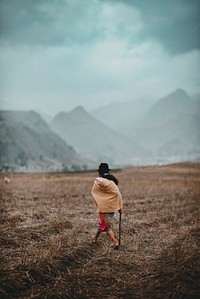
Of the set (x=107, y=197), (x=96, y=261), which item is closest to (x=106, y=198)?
(x=107, y=197)

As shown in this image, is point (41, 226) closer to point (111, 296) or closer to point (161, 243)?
point (161, 243)

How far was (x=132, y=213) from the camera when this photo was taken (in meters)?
15.2

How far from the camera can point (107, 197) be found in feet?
30.3

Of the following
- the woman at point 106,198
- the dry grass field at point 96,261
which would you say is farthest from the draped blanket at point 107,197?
the dry grass field at point 96,261

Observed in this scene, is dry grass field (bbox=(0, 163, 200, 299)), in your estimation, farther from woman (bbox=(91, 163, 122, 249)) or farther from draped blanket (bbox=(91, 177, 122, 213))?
draped blanket (bbox=(91, 177, 122, 213))

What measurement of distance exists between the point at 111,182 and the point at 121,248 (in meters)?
1.84

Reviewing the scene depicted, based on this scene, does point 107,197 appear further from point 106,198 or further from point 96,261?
point 96,261

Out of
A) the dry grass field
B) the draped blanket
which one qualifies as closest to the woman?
the draped blanket

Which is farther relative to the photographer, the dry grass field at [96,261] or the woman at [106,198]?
the woman at [106,198]

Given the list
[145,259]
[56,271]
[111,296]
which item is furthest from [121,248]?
[111,296]

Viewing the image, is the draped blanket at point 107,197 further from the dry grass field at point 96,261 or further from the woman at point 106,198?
the dry grass field at point 96,261

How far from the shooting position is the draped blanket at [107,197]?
30.1 feet

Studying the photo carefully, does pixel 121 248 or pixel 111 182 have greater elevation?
pixel 111 182

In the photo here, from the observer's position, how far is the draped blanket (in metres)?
9.17
